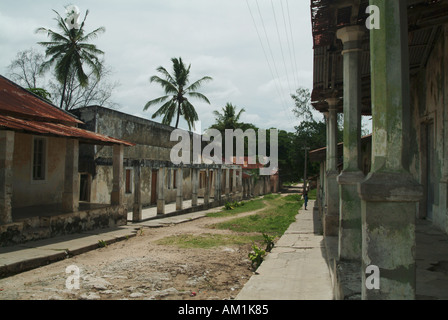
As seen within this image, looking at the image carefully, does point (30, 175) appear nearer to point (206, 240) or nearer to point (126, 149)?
point (206, 240)

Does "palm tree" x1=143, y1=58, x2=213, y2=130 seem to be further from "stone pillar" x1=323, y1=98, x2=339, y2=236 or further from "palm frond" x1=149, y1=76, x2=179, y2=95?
"stone pillar" x1=323, y1=98, x2=339, y2=236

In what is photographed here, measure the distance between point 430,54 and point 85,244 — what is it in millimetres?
9185

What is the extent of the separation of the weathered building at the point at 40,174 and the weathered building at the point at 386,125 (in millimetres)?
7163

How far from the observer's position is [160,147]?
2270 centimetres

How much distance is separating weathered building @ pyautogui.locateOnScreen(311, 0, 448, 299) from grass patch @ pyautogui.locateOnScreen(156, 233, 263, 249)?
2.96 m

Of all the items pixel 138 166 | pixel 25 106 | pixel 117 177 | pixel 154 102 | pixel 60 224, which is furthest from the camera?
pixel 154 102

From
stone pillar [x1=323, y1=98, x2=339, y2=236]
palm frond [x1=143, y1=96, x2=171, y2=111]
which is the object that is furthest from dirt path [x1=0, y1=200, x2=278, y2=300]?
palm frond [x1=143, y1=96, x2=171, y2=111]

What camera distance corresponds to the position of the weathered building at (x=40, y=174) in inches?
339

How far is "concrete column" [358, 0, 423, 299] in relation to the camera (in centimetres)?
262

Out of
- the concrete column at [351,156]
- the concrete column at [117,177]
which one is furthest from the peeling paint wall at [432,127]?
the concrete column at [117,177]

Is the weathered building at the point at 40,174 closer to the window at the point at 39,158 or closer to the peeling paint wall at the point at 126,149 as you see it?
the window at the point at 39,158

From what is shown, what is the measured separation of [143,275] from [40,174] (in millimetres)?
7735

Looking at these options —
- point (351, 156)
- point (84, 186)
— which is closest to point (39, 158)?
point (84, 186)

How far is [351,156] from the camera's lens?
497 cm
